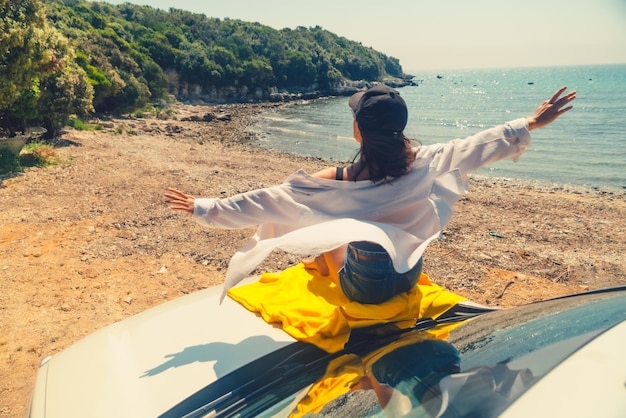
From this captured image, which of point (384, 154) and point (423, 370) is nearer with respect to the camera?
point (423, 370)

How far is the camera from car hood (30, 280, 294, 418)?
1766mm

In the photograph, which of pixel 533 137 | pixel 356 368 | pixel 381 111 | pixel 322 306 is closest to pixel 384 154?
pixel 381 111

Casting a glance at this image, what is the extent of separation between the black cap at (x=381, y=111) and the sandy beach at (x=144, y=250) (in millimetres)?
3321

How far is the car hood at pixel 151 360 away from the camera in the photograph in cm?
177

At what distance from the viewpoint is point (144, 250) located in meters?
6.18

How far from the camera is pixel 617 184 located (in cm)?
1578

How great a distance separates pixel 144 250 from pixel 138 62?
36.8m

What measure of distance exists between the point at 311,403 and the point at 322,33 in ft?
357

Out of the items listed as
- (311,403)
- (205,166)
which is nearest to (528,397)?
(311,403)

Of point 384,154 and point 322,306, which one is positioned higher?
point 384,154

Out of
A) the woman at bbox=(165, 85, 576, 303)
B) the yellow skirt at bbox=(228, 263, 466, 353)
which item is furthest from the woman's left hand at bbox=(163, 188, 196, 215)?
the yellow skirt at bbox=(228, 263, 466, 353)

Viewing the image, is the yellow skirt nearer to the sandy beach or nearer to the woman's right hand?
the woman's right hand

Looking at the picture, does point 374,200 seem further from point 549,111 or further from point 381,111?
point 549,111

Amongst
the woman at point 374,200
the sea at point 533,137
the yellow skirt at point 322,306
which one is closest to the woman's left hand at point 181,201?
the woman at point 374,200
